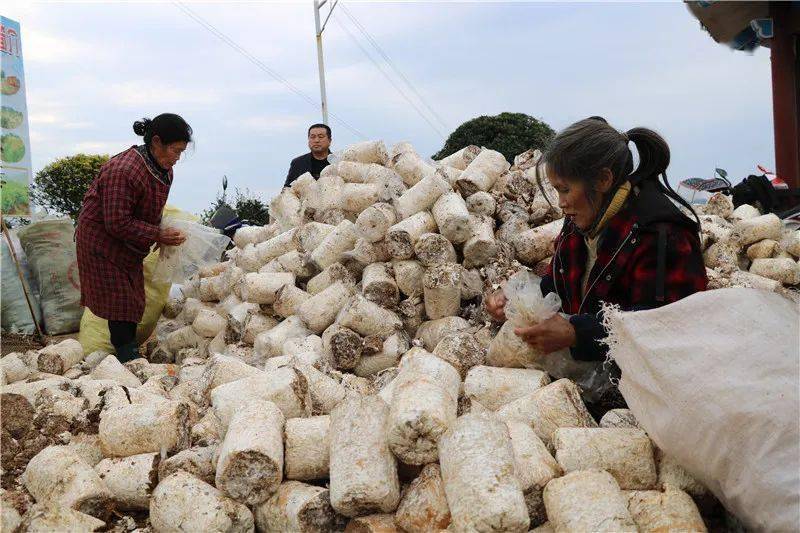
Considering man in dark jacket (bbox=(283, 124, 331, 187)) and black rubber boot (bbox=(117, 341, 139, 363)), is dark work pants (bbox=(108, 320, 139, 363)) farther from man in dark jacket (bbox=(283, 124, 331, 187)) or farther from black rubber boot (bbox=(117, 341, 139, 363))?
man in dark jacket (bbox=(283, 124, 331, 187))

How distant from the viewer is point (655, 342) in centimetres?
220

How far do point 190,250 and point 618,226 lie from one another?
362 cm

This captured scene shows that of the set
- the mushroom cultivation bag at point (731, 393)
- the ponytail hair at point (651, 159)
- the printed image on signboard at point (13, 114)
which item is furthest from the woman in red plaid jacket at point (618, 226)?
the printed image on signboard at point (13, 114)

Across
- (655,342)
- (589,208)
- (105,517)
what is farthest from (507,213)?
(105,517)

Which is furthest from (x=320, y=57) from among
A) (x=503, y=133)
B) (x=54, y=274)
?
(x=54, y=274)

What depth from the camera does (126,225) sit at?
4.96 metres

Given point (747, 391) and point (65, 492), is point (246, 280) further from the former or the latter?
point (747, 391)

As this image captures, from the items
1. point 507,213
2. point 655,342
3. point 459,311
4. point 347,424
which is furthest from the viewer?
point 507,213

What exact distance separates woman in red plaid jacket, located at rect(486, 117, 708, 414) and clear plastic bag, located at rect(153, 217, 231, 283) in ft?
10.6

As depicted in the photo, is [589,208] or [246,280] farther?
[246,280]

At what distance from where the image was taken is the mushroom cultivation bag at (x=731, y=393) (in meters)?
1.92

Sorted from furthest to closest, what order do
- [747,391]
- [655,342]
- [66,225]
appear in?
[66,225], [655,342], [747,391]

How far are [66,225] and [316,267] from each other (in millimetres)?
3100

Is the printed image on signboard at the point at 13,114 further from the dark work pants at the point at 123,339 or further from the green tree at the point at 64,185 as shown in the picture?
the green tree at the point at 64,185
